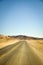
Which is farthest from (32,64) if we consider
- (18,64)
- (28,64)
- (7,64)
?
(7,64)

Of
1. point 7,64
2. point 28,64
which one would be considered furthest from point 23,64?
point 7,64

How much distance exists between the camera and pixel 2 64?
458 inches

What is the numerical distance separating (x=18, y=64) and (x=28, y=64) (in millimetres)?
764

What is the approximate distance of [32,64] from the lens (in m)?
12.0

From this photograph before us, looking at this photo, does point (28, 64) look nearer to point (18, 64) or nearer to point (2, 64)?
point (18, 64)

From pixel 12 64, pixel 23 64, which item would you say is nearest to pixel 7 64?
pixel 12 64

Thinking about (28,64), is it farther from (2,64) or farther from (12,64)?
(2,64)

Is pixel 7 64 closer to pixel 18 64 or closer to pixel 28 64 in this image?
pixel 18 64

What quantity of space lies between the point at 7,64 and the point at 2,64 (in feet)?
1.25

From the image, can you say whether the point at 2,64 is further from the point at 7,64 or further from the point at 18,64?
the point at 18,64

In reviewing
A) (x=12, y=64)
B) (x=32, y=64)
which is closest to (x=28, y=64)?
(x=32, y=64)

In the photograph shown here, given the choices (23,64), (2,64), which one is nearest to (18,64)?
(23,64)

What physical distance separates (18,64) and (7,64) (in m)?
0.87

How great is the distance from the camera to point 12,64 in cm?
1165
